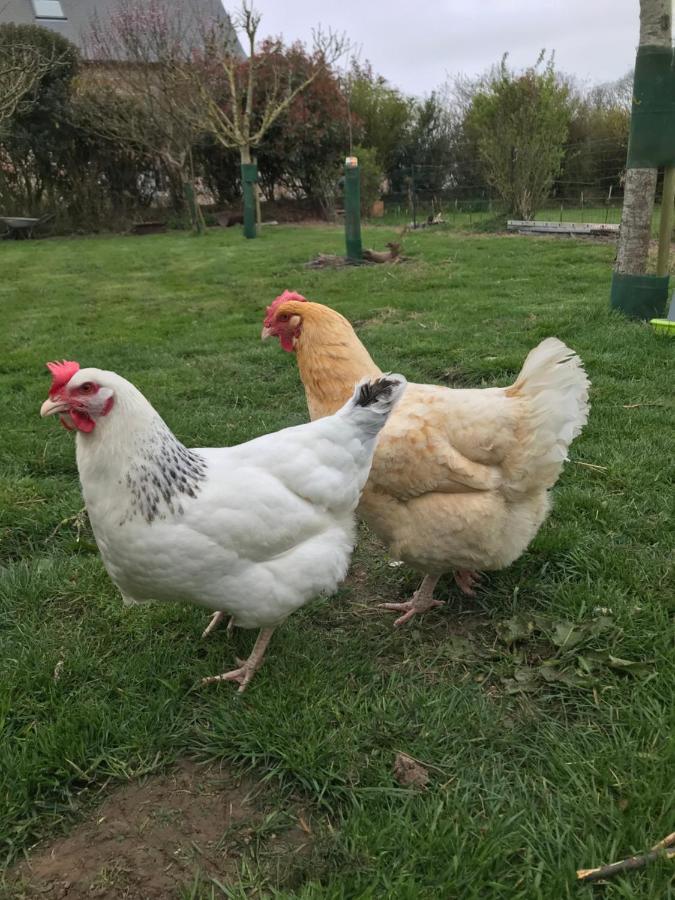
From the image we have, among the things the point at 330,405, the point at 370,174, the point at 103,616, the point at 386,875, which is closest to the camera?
the point at 386,875

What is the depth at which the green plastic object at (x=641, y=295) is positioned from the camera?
599 cm

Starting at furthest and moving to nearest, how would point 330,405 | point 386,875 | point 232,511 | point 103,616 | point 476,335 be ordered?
point 476,335, point 330,405, point 103,616, point 232,511, point 386,875

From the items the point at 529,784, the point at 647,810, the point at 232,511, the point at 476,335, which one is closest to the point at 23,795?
the point at 232,511

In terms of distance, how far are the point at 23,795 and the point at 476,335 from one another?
5315 millimetres

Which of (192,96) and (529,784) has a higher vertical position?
(192,96)

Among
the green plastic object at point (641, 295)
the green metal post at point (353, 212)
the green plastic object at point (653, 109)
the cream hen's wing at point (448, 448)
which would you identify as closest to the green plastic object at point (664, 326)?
the green plastic object at point (641, 295)

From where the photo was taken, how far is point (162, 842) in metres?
1.73

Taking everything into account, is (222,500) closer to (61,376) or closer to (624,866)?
(61,376)

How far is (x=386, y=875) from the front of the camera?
159 centimetres

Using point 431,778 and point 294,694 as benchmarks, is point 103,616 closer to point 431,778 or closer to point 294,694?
point 294,694

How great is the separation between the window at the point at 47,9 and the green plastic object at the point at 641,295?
30891mm

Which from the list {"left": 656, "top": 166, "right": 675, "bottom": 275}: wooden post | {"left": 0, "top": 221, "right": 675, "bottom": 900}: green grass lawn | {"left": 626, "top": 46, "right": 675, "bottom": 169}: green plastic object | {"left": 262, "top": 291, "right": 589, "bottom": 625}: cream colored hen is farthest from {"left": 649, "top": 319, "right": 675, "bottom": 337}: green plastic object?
{"left": 262, "top": 291, "right": 589, "bottom": 625}: cream colored hen

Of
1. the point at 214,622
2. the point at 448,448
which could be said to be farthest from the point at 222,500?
the point at 448,448

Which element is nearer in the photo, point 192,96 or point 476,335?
→ point 476,335
